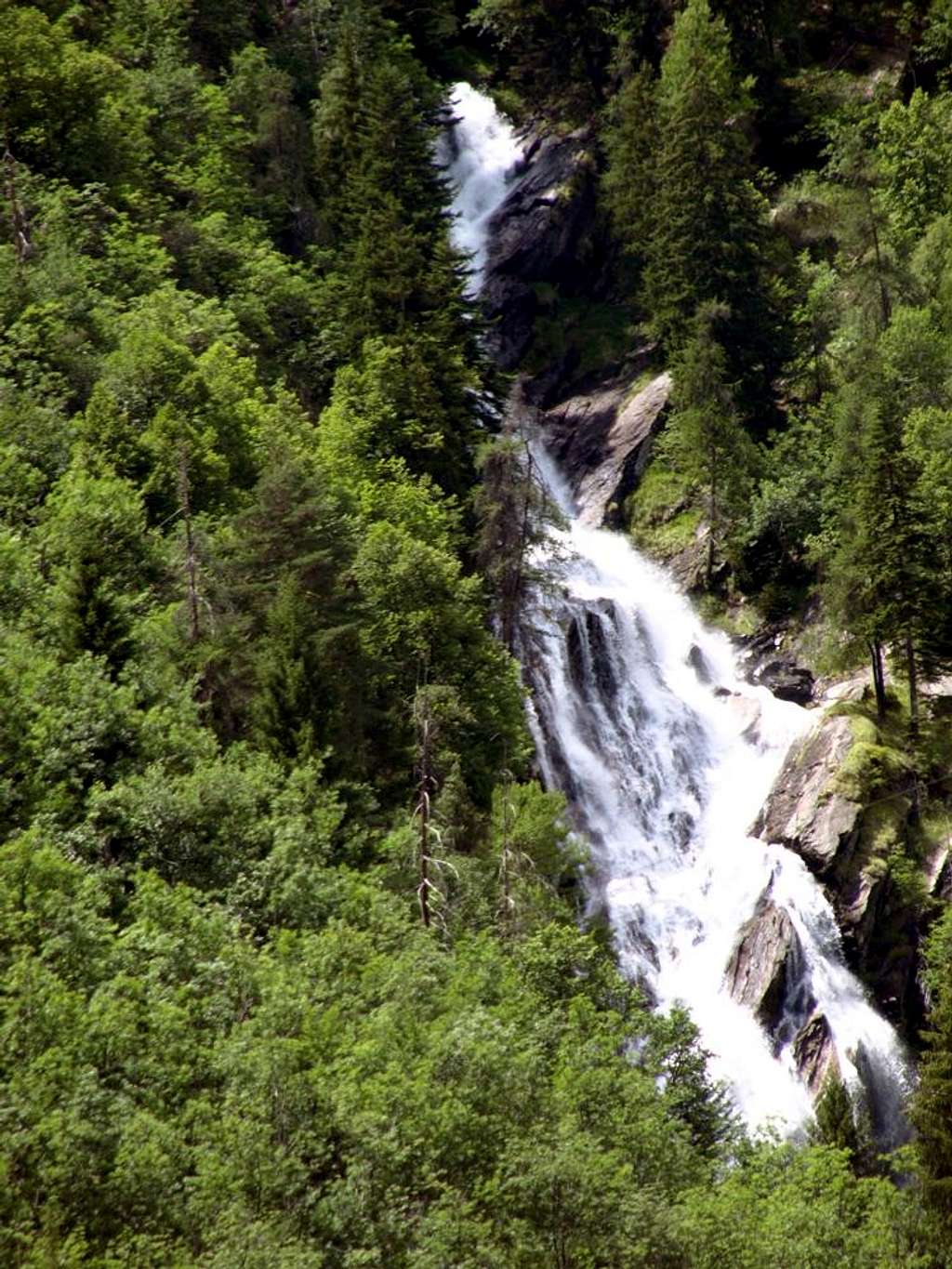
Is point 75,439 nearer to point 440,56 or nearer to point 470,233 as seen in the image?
point 470,233

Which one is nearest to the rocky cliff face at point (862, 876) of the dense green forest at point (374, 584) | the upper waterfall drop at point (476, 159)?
the dense green forest at point (374, 584)

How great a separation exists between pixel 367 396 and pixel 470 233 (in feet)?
103

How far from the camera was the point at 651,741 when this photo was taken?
45.3 meters

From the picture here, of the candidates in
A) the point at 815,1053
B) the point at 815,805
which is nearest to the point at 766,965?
the point at 815,1053

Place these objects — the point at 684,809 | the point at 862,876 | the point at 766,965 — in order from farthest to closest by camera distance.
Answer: the point at 684,809 < the point at 862,876 < the point at 766,965

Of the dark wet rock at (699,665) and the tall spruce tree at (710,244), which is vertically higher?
the tall spruce tree at (710,244)

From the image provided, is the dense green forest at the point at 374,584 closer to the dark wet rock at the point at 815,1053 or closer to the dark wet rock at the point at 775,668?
the dark wet rock at the point at 775,668

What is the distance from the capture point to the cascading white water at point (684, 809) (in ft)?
122

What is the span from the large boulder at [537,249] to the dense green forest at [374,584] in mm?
2084

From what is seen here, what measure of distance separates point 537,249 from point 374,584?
38.3 meters

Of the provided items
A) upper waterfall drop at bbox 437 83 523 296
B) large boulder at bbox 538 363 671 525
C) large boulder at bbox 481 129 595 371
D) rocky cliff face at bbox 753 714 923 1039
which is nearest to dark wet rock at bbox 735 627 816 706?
rocky cliff face at bbox 753 714 923 1039

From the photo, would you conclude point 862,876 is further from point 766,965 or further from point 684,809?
point 684,809

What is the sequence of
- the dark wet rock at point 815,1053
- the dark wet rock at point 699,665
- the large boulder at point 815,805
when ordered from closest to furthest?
the dark wet rock at point 815,1053 → the large boulder at point 815,805 → the dark wet rock at point 699,665

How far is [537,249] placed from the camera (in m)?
67.6
